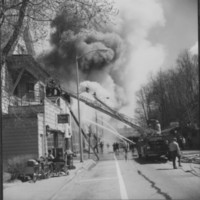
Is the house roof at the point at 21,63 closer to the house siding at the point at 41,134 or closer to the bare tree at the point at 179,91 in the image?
the house siding at the point at 41,134

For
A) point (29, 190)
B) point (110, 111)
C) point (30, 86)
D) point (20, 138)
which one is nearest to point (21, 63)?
point (29, 190)

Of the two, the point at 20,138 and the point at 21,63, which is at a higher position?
the point at 21,63

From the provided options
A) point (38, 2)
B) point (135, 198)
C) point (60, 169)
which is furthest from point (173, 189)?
point (60, 169)

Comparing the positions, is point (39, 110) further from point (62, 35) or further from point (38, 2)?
point (38, 2)

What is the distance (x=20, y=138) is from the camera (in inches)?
974

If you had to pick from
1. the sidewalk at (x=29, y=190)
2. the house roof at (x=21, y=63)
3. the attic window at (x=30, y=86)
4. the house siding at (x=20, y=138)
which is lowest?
the sidewalk at (x=29, y=190)

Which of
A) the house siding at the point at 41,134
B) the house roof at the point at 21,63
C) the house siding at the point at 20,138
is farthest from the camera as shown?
the house siding at the point at 41,134

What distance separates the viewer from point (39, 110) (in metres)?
25.5

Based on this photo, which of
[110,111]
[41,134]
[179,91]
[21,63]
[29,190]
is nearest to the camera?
[29,190]

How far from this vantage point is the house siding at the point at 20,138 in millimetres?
24469

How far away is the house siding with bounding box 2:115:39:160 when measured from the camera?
80.3 feet

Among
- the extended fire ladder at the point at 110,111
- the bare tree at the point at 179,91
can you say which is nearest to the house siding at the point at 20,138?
the extended fire ladder at the point at 110,111

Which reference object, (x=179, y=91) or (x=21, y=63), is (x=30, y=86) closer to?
(x=21, y=63)

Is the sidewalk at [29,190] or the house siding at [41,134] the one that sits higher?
the house siding at [41,134]
